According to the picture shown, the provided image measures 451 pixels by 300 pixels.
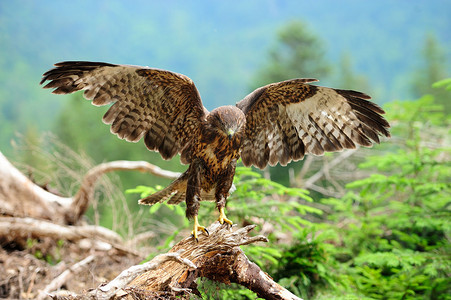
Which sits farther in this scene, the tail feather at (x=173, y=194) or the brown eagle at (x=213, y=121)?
the tail feather at (x=173, y=194)

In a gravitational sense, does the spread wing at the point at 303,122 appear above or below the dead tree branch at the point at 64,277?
above

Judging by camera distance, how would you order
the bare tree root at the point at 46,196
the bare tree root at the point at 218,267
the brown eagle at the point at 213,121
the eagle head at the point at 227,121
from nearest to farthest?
1. the bare tree root at the point at 218,267
2. the eagle head at the point at 227,121
3. the brown eagle at the point at 213,121
4. the bare tree root at the point at 46,196

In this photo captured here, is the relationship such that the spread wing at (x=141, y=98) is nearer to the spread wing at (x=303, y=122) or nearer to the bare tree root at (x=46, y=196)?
the spread wing at (x=303, y=122)

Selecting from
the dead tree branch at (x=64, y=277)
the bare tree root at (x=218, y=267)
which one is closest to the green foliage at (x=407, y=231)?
the bare tree root at (x=218, y=267)

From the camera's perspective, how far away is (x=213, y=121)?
266 centimetres

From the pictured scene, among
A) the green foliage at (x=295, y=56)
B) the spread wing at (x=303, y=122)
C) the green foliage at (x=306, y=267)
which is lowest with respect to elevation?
the green foliage at (x=306, y=267)

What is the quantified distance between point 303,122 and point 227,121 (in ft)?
3.06

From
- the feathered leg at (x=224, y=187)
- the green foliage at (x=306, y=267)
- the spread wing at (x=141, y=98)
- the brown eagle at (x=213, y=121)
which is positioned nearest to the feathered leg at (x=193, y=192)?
the brown eagle at (x=213, y=121)

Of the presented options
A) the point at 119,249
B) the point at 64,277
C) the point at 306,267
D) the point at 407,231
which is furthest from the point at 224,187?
the point at 407,231

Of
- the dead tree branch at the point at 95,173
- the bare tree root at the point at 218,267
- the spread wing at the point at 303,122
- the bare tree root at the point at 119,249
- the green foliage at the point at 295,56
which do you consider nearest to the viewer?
the bare tree root at the point at 119,249

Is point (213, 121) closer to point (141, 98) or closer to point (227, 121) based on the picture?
point (227, 121)

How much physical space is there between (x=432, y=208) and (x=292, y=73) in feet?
21.5

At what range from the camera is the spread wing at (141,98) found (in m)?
2.65

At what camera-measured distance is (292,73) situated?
34.6ft
